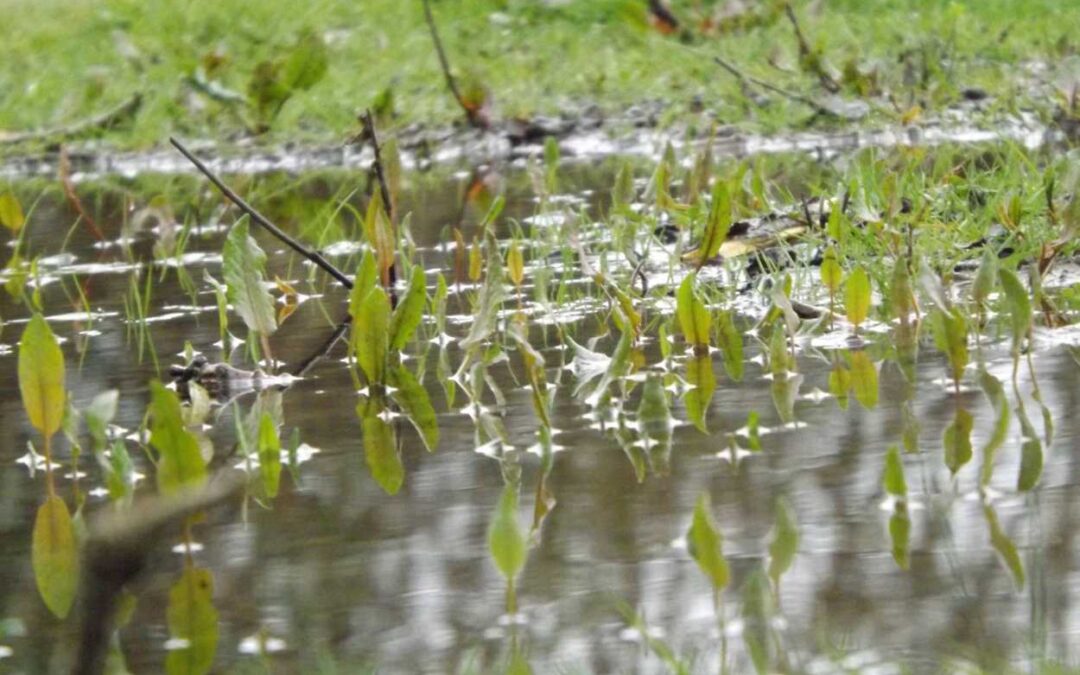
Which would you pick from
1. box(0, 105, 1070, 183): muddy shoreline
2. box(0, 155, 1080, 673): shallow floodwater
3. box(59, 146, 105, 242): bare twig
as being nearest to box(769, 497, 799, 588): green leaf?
box(0, 155, 1080, 673): shallow floodwater

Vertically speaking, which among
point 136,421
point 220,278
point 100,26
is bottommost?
point 100,26

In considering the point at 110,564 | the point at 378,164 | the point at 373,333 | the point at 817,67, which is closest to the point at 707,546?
the point at 110,564

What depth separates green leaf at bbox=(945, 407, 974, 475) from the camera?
7.31ft

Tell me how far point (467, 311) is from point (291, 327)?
0.34m

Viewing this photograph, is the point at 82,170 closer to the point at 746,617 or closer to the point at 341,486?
the point at 341,486

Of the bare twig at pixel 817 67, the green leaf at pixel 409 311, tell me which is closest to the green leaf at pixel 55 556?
the green leaf at pixel 409 311

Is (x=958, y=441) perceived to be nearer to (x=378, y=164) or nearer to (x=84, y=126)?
(x=378, y=164)

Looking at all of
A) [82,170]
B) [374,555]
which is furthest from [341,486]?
[82,170]

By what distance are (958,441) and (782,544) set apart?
63 centimetres

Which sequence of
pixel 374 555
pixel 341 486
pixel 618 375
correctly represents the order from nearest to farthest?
pixel 374 555 → pixel 341 486 → pixel 618 375

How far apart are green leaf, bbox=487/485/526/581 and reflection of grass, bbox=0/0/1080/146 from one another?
4053 mm

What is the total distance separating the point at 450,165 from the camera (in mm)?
6879

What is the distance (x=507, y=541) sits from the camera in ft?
5.81

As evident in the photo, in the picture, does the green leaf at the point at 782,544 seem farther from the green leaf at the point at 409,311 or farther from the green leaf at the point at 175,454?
the green leaf at the point at 409,311
